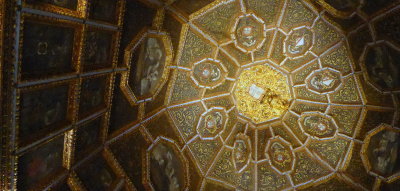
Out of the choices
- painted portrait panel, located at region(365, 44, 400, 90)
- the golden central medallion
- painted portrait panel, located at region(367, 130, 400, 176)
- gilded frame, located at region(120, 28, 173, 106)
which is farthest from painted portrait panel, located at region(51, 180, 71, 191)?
painted portrait panel, located at region(367, 130, 400, 176)

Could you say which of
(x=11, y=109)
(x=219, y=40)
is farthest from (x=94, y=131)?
(x=219, y=40)

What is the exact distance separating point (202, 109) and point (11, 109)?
781 centimetres

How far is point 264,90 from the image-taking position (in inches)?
514

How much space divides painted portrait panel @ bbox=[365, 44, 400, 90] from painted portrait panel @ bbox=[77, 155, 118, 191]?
946cm

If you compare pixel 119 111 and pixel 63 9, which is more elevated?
pixel 63 9

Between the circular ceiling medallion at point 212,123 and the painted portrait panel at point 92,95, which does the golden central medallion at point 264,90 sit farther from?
the painted portrait panel at point 92,95

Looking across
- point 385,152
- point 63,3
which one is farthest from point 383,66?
point 63,3

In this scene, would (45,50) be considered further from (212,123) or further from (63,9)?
(212,123)

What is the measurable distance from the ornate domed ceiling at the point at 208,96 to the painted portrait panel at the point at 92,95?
42mm

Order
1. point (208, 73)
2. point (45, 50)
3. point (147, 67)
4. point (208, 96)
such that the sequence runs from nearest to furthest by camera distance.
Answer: point (45, 50) → point (147, 67) → point (208, 73) → point (208, 96)

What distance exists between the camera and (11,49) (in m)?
5.40

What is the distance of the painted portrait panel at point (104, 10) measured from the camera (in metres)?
7.23

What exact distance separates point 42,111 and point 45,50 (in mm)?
1421

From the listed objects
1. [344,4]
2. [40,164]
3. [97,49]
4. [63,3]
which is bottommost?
[40,164]
